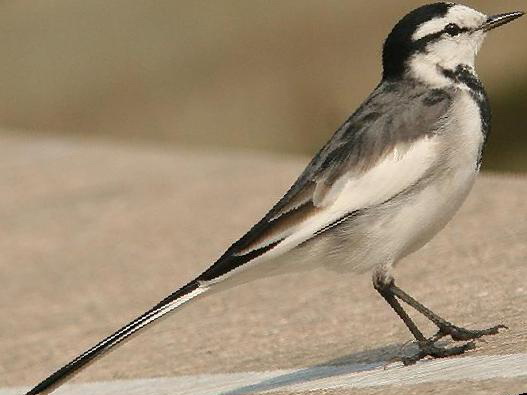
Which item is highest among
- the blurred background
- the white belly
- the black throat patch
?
the blurred background

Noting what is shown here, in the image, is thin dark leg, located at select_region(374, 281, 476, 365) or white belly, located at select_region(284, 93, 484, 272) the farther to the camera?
thin dark leg, located at select_region(374, 281, 476, 365)

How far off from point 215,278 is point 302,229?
0.41 m

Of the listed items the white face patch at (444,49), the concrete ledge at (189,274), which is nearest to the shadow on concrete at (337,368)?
the concrete ledge at (189,274)

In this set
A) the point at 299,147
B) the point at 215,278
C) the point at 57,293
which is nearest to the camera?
the point at 215,278

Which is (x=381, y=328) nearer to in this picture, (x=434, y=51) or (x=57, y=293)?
(x=434, y=51)

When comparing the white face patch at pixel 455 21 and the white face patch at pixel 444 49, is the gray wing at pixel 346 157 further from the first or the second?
the white face patch at pixel 455 21

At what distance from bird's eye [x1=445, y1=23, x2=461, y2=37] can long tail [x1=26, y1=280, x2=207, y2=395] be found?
1.64 m

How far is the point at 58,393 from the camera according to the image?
7.07 metres

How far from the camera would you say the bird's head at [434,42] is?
21.7 feet

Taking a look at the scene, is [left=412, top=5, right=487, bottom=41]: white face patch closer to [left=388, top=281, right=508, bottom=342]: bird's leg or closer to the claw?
[left=388, top=281, right=508, bottom=342]: bird's leg

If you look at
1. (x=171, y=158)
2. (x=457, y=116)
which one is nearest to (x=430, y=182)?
(x=457, y=116)

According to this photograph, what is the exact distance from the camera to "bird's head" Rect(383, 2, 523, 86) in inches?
261

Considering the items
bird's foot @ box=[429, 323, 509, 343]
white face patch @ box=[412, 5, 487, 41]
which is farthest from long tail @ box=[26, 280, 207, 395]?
white face patch @ box=[412, 5, 487, 41]

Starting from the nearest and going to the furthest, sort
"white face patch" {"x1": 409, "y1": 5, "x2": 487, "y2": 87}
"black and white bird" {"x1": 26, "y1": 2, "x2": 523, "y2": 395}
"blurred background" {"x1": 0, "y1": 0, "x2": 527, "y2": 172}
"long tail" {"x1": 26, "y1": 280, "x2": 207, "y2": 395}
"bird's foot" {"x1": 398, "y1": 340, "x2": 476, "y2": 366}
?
"long tail" {"x1": 26, "y1": 280, "x2": 207, "y2": 395}
"black and white bird" {"x1": 26, "y1": 2, "x2": 523, "y2": 395}
"bird's foot" {"x1": 398, "y1": 340, "x2": 476, "y2": 366}
"white face patch" {"x1": 409, "y1": 5, "x2": 487, "y2": 87}
"blurred background" {"x1": 0, "y1": 0, "x2": 527, "y2": 172}
